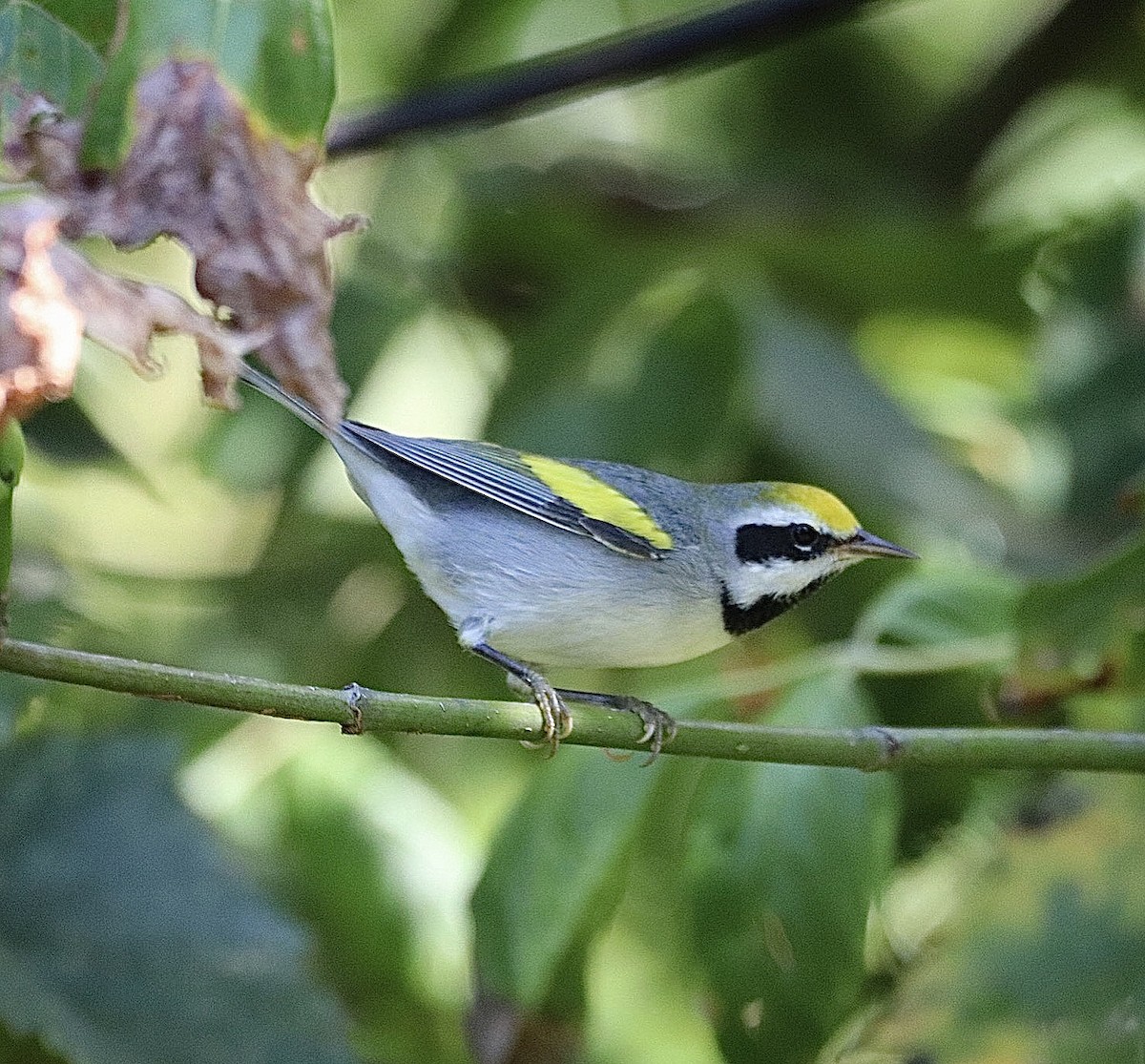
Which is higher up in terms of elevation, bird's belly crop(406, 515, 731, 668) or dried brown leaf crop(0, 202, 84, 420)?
dried brown leaf crop(0, 202, 84, 420)

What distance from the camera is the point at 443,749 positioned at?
3604 mm

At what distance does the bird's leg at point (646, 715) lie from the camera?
177 centimetres

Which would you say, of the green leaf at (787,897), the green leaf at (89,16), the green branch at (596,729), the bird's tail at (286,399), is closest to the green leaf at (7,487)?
the green branch at (596,729)

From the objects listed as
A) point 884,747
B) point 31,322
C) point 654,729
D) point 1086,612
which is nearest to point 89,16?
point 31,322

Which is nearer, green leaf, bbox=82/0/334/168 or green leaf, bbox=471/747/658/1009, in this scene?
green leaf, bbox=82/0/334/168

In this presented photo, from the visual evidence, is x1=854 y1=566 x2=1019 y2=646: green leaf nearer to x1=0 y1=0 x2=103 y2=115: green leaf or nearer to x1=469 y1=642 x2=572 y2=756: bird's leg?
x1=469 y1=642 x2=572 y2=756: bird's leg

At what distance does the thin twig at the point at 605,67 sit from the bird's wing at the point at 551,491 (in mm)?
727

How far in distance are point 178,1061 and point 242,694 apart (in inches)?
49.6

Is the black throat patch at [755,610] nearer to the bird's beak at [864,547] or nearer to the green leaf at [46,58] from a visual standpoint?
the bird's beak at [864,547]

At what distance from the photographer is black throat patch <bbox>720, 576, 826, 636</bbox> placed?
8.74 feet

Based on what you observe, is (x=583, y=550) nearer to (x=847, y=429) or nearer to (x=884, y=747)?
(x=847, y=429)

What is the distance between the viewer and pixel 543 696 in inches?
87.0

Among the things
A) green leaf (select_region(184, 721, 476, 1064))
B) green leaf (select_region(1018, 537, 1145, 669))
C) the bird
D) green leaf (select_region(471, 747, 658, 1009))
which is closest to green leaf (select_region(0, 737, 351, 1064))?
green leaf (select_region(184, 721, 476, 1064))

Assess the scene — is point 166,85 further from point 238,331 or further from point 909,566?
point 909,566
